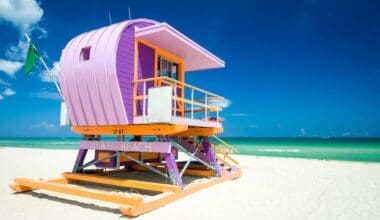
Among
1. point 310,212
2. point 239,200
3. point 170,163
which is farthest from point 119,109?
point 310,212

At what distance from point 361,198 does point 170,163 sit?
5.50 meters

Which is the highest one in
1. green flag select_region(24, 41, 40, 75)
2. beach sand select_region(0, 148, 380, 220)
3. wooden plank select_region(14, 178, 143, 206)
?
green flag select_region(24, 41, 40, 75)

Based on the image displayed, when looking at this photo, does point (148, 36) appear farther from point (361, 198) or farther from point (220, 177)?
point (361, 198)

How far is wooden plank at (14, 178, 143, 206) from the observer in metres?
6.92

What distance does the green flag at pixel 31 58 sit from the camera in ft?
37.1

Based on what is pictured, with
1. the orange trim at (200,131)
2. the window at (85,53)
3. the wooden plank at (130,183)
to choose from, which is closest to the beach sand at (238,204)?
the wooden plank at (130,183)

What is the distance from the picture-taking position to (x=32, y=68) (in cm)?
1158

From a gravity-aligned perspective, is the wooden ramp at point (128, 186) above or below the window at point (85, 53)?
below

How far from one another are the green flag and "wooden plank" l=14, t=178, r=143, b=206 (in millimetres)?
4375

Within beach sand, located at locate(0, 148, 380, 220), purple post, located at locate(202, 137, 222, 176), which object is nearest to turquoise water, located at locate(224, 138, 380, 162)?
purple post, located at locate(202, 137, 222, 176)

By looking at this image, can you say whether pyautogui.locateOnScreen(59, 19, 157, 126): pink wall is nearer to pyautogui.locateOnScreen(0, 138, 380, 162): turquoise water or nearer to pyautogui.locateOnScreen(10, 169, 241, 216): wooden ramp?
pyautogui.locateOnScreen(10, 169, 241, 216): wooden ramp

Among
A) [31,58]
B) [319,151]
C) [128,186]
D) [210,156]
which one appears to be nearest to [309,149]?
[319,151]

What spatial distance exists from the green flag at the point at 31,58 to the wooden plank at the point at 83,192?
4375 mm

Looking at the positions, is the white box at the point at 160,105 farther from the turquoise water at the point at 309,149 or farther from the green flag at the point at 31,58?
the turquoise water at the point at 309,149
